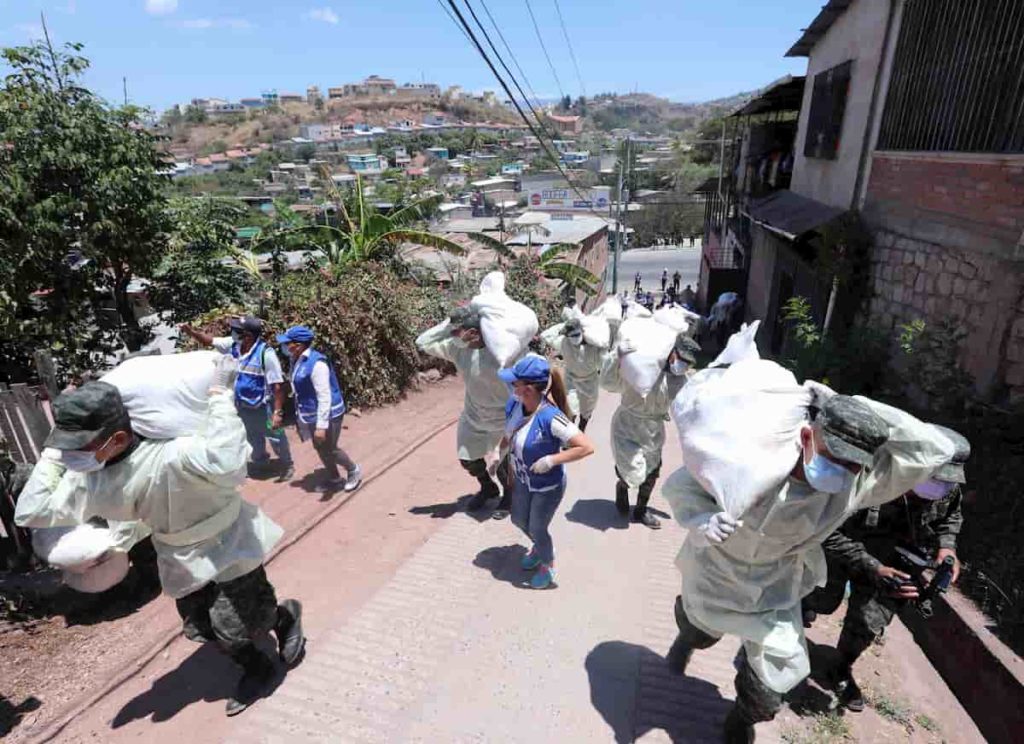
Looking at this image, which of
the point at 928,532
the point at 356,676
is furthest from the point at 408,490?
the point at 928,532

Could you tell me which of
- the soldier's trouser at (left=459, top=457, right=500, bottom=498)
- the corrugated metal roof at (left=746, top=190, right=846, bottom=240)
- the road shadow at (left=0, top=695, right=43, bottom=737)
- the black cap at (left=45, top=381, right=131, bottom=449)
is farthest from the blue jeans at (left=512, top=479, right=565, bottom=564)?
the corrugated metal roof at (left=746, top=190, right=846, bottom=240)

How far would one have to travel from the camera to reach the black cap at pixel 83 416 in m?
2.17

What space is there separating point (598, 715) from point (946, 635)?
7.78ft

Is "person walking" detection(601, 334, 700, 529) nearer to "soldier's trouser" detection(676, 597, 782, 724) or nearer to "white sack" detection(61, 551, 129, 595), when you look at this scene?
"soldier's trouser" detection(676, 597, 782, 724)

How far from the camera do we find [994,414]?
4.68 m

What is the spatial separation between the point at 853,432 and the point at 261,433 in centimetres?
504

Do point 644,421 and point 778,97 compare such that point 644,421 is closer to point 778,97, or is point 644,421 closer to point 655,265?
point 778,97

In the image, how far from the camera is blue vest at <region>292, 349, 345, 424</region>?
4.75m

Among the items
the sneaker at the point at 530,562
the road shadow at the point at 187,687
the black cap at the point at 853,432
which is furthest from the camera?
the sneaker at the point at 530,562

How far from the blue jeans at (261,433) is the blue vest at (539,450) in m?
2.89

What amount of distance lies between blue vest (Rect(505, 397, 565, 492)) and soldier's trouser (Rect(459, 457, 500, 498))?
1.19m

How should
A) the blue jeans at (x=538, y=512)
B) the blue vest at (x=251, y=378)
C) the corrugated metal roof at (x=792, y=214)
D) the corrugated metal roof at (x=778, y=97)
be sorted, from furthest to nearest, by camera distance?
the corrugated metal roof at (x=778, y=97)
the corrugated metal roof at (x=792, y=214)
the blue vest at (x=251, y=378)
the blue jeans at (x=538, y=512)

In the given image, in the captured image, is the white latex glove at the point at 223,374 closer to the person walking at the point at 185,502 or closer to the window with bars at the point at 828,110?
the person walking at the point at 185,502

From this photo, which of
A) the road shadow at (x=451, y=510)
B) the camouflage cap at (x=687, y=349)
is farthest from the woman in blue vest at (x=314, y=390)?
the camouflage cap at (x=687, y=349)
